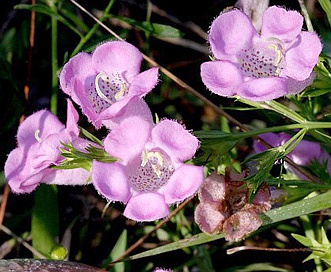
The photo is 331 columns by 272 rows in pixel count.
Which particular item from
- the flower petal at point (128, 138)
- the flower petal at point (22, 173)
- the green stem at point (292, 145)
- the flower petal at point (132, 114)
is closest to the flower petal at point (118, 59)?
the flower petal at point (132, 114)

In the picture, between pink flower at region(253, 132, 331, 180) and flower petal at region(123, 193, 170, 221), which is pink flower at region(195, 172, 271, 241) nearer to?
flower petal at region(123, 193, 170, 221)

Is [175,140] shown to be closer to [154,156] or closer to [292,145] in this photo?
[154,156]

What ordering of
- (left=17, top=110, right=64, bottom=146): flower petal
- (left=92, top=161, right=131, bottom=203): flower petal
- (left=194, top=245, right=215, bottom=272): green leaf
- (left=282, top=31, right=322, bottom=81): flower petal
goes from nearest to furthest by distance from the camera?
1. (left=92, top=161, right=131, bottom=203): flower petal
2. (left=282, top=31, right=322, bottom=81): flower petal
3. (left=17, top=110, right=64, bottom=146): flower petal
4. (left=194, top=245, right=215, bottom=272): green leaf

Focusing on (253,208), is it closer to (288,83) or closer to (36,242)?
(288,83)

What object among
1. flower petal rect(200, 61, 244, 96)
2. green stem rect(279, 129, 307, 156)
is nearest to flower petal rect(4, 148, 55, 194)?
flower petal rect(200, 61, 244, 96)

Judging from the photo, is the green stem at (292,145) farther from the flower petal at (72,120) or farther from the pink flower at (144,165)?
the flower petal at (72,120)

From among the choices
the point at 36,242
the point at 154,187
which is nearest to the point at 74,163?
the point at 154,187
